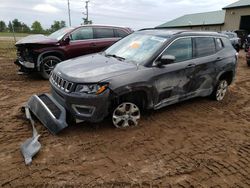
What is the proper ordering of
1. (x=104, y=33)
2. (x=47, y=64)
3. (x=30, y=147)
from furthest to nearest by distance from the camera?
1. (x=104, y=33)
2. (x=47, y=64)
3. (x=30, y=147)

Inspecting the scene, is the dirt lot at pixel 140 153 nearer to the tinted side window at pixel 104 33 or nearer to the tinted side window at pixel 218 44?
the tinted side window at pixel 218 44

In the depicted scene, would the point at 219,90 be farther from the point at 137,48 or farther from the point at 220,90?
the point at 137,48

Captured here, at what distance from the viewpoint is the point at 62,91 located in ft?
12.4

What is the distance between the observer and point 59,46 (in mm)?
Result: 7625

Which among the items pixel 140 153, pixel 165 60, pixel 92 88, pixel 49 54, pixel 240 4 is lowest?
pixel 140 153

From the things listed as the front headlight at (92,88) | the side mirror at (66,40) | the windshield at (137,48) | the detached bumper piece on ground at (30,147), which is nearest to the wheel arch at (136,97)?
the front headlight at (92,88)

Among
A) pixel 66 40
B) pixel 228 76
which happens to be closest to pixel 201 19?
pixel 66 40

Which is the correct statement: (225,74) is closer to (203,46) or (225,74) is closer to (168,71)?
(203,46)

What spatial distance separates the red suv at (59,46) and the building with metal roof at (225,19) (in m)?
27.7

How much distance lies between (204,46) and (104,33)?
434 centimetres

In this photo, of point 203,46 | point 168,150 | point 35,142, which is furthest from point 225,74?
point 35,142

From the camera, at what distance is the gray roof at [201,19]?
3642 cm

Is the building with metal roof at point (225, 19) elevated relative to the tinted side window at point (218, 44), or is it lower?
elevated

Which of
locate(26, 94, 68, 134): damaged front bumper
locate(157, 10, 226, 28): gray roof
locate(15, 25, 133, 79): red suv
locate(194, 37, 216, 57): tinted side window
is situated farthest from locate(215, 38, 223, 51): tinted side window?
locate(157, 10, 226, 28): gray roof
